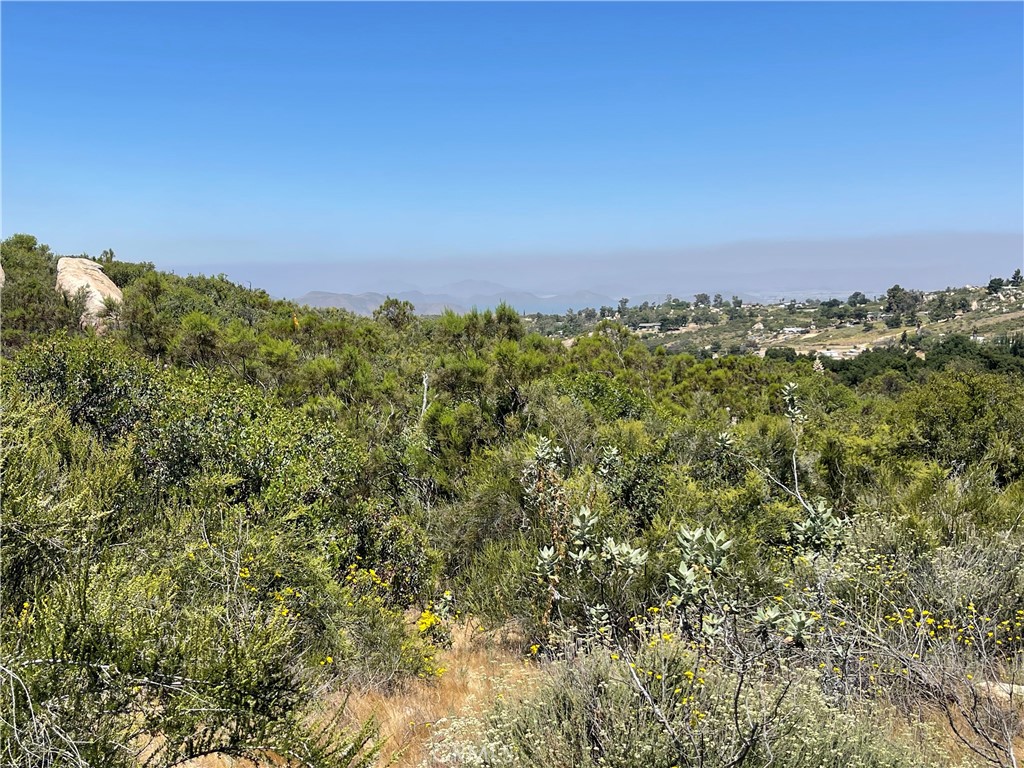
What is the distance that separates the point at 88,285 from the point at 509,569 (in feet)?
76.2

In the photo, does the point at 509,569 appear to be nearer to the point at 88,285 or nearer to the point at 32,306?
the point at 32,306

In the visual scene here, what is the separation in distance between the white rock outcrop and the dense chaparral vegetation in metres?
13.7

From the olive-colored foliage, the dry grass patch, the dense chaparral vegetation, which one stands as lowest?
the dry grass patch

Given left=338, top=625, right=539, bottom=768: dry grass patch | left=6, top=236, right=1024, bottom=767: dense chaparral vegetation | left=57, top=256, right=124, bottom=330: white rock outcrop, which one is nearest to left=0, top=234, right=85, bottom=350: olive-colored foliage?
left=57, top=256, right=124, bottom=330: white rock outcrop

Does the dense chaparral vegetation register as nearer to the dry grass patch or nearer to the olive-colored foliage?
the dry grass patch

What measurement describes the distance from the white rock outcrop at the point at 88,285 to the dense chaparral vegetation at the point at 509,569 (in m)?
13.7

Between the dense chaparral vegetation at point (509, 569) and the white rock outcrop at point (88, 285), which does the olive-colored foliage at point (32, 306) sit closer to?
the white rock outcrop at point (88, 285)

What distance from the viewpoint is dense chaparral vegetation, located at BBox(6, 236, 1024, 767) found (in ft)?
9.82

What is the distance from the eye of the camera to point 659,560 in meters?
5.68

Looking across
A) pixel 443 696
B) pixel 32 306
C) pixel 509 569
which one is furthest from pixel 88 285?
pixel 443 696

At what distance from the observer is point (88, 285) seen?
2209 cm

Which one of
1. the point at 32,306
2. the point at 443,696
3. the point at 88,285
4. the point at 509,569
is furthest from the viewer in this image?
the point at 88,285

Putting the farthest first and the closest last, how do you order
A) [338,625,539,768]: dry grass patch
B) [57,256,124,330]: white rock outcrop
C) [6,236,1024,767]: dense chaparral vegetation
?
[57,256,124,330]: white rock outcrop → [338,625,539,768]: dry grass patch → [6,236,1024,767]: dense chaparral vegetation

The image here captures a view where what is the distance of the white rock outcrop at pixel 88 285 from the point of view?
2002cm
